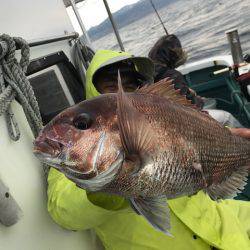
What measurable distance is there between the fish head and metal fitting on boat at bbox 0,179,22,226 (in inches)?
24.2

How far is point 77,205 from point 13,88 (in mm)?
777

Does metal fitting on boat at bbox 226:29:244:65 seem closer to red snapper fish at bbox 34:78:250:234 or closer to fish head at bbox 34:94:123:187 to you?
red snapper fish at bbox 34:78:250:234

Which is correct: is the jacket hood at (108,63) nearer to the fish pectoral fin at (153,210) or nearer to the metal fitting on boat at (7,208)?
the metal fitting on boat at (7,208)

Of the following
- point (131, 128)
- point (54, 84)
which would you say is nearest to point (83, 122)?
point (131, 128)

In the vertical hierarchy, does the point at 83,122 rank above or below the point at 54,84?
above

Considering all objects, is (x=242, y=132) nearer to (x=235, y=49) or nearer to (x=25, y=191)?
(x=25, y=191)

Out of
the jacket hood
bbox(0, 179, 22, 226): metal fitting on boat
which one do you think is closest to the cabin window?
the jacket hood

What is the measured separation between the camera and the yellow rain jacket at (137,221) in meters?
2.04

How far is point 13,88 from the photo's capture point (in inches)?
91.9

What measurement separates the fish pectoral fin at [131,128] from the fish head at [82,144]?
6 cm

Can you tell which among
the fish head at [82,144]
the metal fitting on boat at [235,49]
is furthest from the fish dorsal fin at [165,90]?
the metal fitting on boat at [235,49]

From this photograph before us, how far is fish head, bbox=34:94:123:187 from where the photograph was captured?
1402mm

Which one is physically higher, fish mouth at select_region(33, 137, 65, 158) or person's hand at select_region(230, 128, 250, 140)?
fish mouth at select_region(33, 137, 65, 158)

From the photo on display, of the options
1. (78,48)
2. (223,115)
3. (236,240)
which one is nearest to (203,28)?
(223,115)
